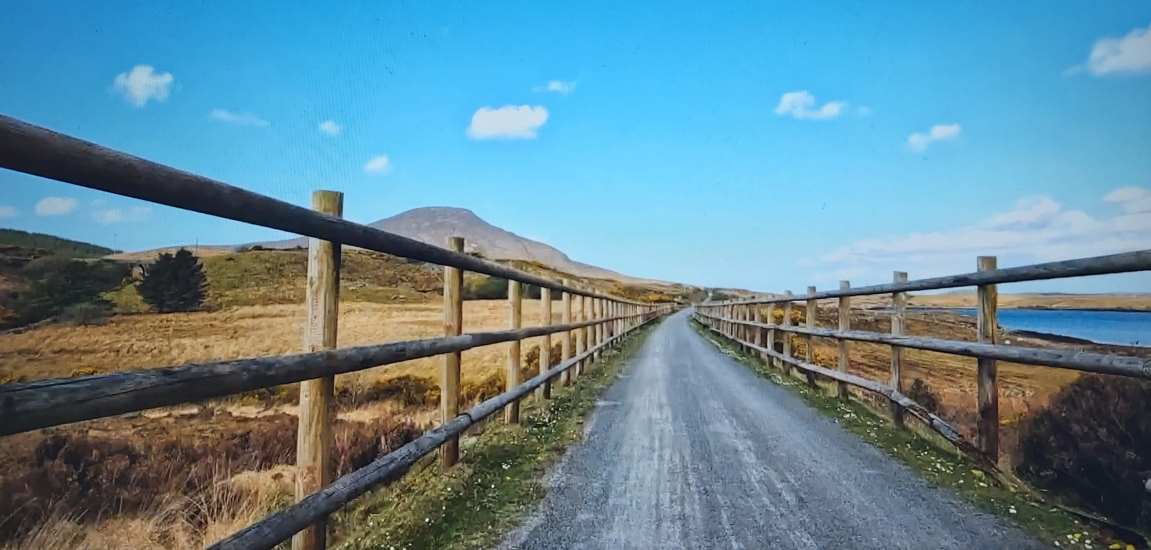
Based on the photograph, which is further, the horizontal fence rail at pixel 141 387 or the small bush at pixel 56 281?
the small bush at pixel 56 281

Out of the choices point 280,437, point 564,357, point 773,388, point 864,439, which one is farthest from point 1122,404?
point 280,437

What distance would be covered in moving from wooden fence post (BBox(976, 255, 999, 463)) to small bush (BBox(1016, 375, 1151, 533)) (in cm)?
45

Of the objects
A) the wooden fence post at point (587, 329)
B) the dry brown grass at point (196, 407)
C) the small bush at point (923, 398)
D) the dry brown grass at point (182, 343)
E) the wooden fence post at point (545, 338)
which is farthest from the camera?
the wooden fence post at point (587, 329)

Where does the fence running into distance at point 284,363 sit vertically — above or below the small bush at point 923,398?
above

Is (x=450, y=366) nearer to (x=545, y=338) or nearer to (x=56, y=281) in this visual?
(x=545, y=338)

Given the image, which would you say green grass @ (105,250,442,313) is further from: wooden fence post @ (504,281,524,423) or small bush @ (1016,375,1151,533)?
small bush @ (1016,375,1151,533)

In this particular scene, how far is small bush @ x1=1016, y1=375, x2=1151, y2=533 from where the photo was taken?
3.46 m

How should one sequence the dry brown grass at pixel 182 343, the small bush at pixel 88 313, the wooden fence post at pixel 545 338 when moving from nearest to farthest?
the wooden fence post at pixel 545 338 < the dry brown grass at pixel 182 343 < the small bush at pixel 88 313

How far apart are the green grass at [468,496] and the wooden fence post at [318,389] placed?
1.75 feet

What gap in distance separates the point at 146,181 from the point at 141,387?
21.0 inches

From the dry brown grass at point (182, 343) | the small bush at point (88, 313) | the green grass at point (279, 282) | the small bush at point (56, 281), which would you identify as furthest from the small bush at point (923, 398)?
the small bush at point (88, 313)

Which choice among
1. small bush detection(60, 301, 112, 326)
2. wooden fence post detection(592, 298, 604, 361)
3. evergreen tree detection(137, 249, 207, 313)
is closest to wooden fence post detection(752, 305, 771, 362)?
wooden fence post detection(592, 298, 604, 361)

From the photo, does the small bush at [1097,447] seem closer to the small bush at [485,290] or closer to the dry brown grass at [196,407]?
the dry brown grass at [196,407]

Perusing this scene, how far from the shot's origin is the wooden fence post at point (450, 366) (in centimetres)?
402
